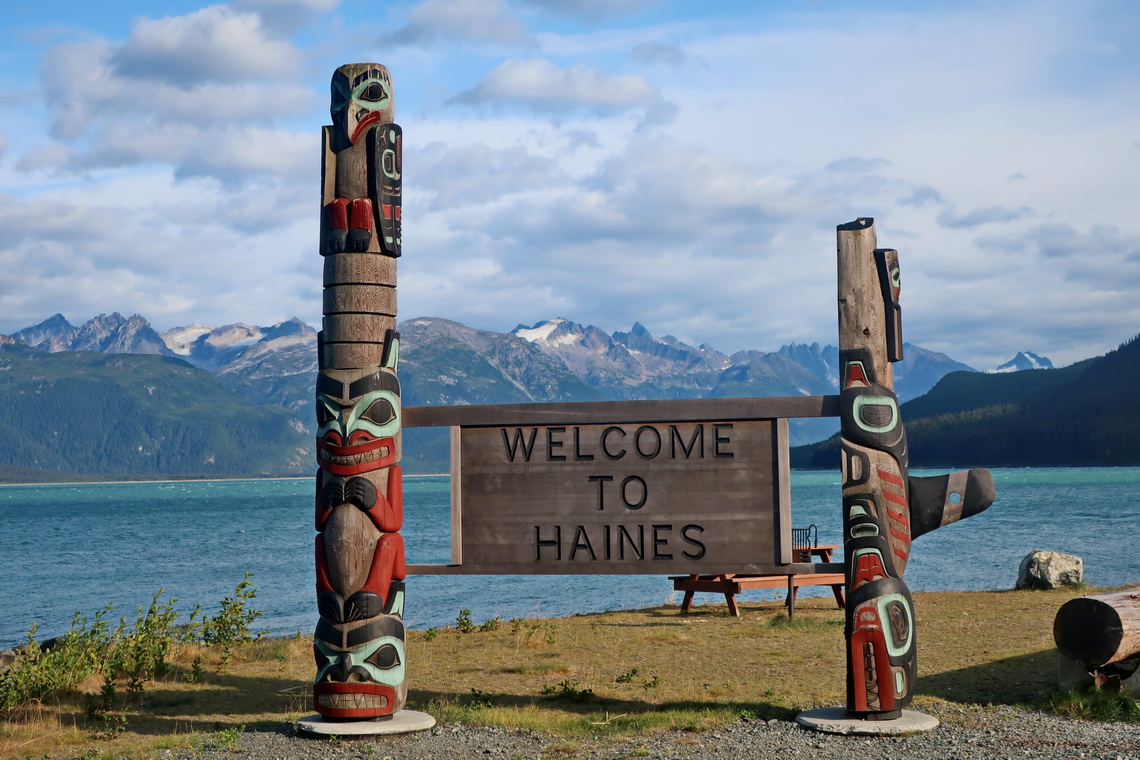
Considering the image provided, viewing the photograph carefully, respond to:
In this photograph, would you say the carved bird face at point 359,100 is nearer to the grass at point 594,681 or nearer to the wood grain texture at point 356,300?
the wood grain texture at point 356,300

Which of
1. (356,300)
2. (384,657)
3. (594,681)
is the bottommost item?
(594,681)

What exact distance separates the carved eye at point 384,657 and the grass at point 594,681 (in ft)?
3.33

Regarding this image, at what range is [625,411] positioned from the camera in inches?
409

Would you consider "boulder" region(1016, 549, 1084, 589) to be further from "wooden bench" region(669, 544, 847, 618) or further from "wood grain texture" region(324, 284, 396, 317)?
"wood grain texture" region(324, 284, 396, 317)

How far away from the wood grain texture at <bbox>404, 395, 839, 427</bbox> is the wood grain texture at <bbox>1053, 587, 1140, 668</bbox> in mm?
3122

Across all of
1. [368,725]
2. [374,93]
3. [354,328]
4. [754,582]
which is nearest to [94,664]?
[368,725]

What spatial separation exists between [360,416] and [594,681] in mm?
5018

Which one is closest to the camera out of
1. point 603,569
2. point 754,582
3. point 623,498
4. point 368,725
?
point 368,725

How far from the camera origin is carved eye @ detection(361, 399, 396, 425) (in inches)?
393

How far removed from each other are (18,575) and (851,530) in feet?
168

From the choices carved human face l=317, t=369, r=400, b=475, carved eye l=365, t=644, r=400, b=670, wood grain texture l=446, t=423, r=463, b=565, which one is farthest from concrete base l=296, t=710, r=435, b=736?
carved human face l=317, t=369, r=400, b=475

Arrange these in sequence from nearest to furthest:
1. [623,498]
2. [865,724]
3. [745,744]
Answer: [745,744], [865,724], [623,498]

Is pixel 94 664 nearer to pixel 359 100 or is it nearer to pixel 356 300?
pixel 356 300

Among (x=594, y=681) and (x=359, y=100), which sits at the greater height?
(x=359, y=100)
